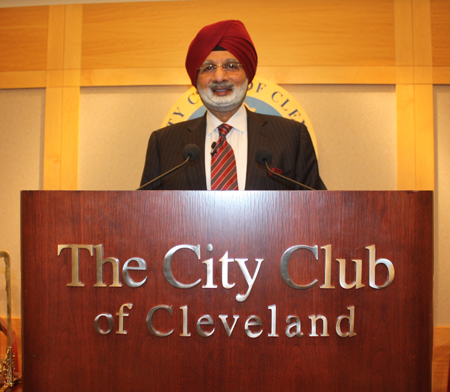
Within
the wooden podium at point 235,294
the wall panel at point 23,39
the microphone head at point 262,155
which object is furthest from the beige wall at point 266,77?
the wooden podium at point 235,294

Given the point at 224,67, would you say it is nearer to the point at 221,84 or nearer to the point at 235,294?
the point at 221,84

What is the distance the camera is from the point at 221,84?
1.79m

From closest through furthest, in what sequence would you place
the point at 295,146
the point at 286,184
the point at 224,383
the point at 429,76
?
the point at 224,383
the point at 286,184
the point at 295,146
the point at 429,76

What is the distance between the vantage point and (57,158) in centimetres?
302

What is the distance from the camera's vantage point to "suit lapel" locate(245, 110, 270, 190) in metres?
1.62

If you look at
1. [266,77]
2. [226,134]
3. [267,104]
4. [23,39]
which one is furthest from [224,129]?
[23,39]

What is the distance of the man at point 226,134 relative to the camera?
1.68 meters

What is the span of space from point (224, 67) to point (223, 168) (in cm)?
48

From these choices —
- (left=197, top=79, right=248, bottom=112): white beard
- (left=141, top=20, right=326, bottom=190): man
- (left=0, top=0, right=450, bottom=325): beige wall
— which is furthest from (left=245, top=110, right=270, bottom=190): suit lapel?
(left=0, top=0, right=450, bottom=325): beige wall

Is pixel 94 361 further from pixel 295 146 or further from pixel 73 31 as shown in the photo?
pixel 73 31

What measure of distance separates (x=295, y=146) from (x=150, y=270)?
102cm

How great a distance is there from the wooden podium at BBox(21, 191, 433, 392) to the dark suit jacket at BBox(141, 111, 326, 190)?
0.63 meters

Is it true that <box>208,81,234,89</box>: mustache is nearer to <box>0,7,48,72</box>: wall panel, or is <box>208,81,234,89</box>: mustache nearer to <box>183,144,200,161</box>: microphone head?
<box>183,144,200,161</box>: microphone head

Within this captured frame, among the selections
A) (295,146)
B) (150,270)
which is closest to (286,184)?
(295,146)
